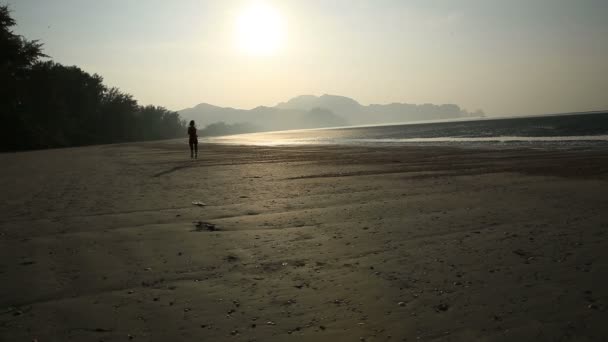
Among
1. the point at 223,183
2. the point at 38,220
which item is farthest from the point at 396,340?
the point at 223,183

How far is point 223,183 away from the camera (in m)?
10.9

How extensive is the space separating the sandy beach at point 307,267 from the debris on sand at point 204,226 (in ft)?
0.15

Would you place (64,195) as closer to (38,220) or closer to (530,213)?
(38,220)

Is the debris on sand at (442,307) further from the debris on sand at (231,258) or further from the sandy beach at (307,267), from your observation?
the debris on sand at (231,258)

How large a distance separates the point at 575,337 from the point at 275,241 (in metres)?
3.48

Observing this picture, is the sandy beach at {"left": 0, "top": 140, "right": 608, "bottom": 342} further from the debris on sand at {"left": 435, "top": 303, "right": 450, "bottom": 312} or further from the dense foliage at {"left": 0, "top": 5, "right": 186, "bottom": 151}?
the dense foliage at {"left": 0, "top": 5, "right": 186, "bottom": 151}

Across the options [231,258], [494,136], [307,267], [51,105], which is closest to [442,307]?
[307,267]

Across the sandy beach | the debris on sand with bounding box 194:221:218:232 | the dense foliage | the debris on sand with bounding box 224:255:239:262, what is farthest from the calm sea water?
the debris on sand with bounding box 224:255:239:262

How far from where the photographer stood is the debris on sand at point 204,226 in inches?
231

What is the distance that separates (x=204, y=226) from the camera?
6.05m

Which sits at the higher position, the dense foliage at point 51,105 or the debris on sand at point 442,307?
the dense foliage at point 51,105

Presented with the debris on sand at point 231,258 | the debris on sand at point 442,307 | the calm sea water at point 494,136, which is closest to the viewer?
the debris on sand at point 442,307

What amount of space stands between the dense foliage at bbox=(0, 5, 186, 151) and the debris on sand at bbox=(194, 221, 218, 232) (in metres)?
42.7

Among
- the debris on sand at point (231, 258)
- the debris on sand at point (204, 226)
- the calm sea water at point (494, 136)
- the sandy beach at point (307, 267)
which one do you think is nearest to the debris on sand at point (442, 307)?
the sandy beach at point (307, 267)
